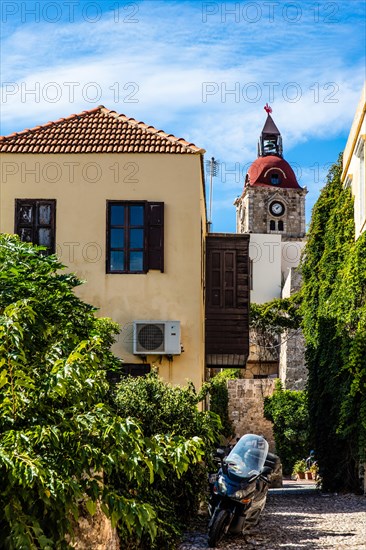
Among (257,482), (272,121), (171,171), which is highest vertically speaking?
(272,121)

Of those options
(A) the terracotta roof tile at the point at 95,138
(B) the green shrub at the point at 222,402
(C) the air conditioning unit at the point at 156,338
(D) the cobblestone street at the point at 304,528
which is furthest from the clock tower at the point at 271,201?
(D) the cobblestone street at the point at 304,528

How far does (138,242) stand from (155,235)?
346mm

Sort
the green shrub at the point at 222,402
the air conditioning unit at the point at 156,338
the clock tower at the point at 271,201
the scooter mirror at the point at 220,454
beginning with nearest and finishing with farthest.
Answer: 1. the scooter mirror at the point at 220,454
2. the air conditioning unit at the point at 156,338
3. the green shrub at the point at 222,402
4. the clock tower at the point at 271,201

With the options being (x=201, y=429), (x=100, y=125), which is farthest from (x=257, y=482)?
(x=100, y=125)

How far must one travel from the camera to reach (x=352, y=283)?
18844 mm

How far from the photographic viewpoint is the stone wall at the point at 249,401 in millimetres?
39844

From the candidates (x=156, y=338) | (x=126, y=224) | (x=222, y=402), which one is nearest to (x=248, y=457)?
(x=156, y=338)

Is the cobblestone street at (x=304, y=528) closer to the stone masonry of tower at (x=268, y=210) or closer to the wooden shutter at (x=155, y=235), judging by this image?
the wooden shutter at (x=155, y=235)

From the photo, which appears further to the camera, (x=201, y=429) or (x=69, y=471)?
(x=201, y=429)

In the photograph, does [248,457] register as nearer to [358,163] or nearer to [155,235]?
[155,235]

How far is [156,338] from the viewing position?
17.0 meters

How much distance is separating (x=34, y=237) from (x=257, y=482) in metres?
8.12

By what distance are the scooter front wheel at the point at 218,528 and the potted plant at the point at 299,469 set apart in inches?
909

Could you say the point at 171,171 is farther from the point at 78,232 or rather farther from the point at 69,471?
the point at 69,471
